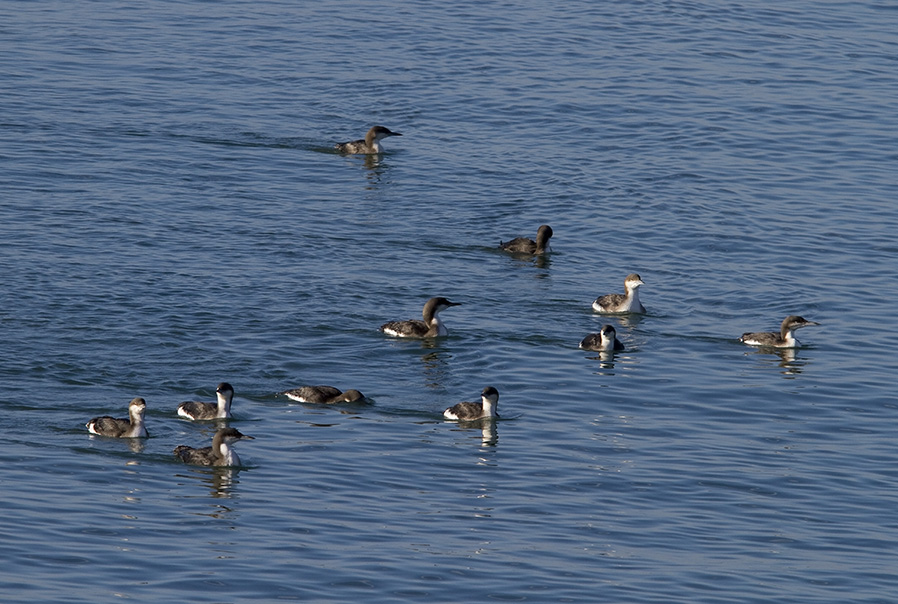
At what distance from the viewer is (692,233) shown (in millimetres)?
31828

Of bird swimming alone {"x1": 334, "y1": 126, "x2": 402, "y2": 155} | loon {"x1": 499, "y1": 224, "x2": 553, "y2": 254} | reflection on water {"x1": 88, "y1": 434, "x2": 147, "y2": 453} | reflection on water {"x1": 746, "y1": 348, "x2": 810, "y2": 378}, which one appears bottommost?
reflection on water {"x1": 88, "y1": 434, "x2": 147, "y2": 453}

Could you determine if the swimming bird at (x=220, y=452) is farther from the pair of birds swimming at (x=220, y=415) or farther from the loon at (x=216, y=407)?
the loon at (x=216, y=407)

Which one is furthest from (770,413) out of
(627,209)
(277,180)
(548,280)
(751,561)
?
(277,180)

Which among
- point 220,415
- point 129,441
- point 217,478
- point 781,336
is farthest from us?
point 781,336

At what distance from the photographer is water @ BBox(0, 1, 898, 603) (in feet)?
55.7

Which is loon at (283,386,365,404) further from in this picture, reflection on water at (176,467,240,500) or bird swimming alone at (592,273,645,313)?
bird swimming alone at (592,273,645,313)

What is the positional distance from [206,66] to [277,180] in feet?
41.0

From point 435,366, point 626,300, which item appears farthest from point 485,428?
point 626,300

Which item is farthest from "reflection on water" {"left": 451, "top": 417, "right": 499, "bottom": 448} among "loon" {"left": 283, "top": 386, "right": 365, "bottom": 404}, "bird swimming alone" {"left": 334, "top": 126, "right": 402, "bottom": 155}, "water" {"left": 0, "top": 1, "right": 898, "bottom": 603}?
"bird swimming alone" {"left": 334, "top": 126, "right": 402, "bottom": 155}

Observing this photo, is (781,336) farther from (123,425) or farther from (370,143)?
(370,143)

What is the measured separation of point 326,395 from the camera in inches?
840

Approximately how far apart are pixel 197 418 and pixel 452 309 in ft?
24.2

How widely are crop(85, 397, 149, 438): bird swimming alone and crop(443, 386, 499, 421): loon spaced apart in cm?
458

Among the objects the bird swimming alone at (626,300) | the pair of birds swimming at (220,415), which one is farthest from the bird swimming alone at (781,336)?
the pair of birds swimming at (220,415)
